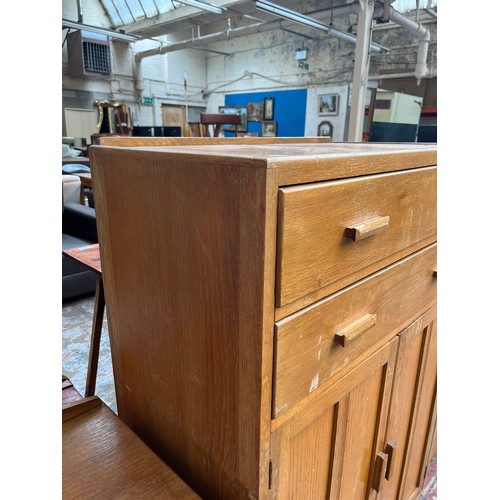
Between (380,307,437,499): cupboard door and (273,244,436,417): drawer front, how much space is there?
0.34 ft

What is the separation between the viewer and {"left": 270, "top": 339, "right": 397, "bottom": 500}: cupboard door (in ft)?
2.01

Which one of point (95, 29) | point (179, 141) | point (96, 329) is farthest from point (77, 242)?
point (95, 29)

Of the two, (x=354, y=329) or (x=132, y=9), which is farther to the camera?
(x=132, y=9)

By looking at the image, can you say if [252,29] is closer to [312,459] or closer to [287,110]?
[287,110]

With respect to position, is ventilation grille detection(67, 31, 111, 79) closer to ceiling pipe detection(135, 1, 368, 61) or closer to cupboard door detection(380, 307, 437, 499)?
ceiling pipe detection(135, 1, 368, 61)

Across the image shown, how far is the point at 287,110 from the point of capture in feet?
25.7

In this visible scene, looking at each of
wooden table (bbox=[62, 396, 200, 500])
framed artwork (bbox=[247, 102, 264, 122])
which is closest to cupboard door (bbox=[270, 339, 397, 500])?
wooden table (bbox=[62, 396, 200, 500])

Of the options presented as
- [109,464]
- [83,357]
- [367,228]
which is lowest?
[83,357]

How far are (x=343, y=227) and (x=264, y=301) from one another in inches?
6.4

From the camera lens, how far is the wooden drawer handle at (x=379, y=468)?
0.89 m

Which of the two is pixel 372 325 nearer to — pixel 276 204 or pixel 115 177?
pixel 276 204

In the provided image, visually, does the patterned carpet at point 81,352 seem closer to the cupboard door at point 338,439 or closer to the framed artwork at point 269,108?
the cupboard door at point 338,439

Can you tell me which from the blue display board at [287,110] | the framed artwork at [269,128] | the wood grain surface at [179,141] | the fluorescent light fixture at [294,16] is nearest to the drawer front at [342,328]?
the wood grain surface at [179,141]
